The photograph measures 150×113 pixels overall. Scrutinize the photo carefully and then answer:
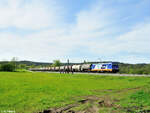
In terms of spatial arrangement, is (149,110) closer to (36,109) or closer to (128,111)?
(128,111)

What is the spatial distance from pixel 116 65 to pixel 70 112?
40348 millimetres

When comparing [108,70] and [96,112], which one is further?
[108,70]

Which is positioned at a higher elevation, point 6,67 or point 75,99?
point 6,67

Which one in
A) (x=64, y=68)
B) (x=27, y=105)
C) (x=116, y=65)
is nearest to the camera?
(x=27, y=105)

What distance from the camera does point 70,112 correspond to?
834cm

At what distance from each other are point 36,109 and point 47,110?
3.04 feet

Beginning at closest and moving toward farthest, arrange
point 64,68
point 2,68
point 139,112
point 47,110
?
point 139,112 → point 47,110 → point 64,68 → point 2,68

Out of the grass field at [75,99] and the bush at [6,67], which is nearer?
the grass field at [75,99]

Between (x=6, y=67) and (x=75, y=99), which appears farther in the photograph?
(x=6, y=67)

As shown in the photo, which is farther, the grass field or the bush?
the bush

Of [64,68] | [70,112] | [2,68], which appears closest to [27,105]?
[70,112]

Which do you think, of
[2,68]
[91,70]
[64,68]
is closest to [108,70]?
[91,70]

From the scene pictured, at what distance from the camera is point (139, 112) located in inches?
316

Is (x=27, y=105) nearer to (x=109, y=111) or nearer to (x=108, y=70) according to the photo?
(x=109, y=111)
